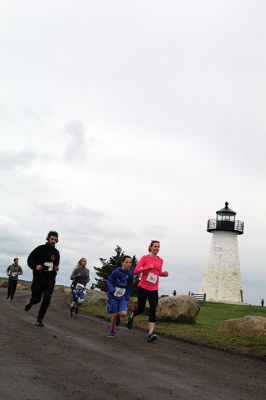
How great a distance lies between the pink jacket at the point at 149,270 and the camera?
12.1 m

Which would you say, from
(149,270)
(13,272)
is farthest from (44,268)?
(13,272)

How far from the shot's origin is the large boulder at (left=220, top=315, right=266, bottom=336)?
1402 centimetres

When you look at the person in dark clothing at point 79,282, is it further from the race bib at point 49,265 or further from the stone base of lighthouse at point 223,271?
the stone base of lighthouse at point 223,271

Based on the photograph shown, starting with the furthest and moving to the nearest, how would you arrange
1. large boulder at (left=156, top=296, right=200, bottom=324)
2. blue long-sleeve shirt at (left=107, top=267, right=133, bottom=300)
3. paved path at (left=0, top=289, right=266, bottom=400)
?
large boulder at (left=156, top=296, right=200, bottom=324), blue long-sleeve shirt at (left=107, top=267, right=133, bottom=300), paved path at (left=0, top=289, right=266, bottom=400)

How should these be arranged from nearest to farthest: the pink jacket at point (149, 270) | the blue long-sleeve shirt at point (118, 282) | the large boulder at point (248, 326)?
the pink jacket at point (149, 270), the blue long-sleeve shirt at point (118, 282), the large boulder at point (248, 326)

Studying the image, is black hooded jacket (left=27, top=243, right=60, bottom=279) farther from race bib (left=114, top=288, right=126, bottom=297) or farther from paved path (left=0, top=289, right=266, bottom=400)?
paved path (left=0, top=289, right=266, bottom=400)

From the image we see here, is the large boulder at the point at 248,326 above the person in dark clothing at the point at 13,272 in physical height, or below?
below

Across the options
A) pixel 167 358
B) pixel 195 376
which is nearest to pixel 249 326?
pixel 167 358

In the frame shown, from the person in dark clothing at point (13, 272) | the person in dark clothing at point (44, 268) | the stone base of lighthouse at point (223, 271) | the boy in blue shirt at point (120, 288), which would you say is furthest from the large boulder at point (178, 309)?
the stone base of lighthouse at point (223, 271)

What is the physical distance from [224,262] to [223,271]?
114 centimetres

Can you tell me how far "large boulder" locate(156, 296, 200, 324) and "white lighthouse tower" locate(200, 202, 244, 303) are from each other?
37947 mm

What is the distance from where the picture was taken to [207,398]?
225 inches

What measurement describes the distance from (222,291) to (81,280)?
131 feet

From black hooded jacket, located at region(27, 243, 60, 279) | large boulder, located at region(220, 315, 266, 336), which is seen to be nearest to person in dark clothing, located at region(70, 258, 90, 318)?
large boulder, located at region(220, 315, 266, 336)
